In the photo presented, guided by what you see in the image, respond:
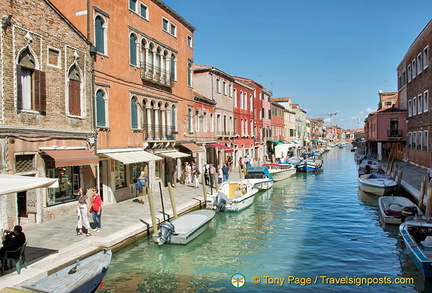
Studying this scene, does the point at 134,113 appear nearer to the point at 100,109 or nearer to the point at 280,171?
the point at 100,109

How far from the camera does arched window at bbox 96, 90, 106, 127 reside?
1562 cm

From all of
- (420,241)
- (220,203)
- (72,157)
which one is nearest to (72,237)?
(72,157)

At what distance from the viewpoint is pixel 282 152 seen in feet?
147

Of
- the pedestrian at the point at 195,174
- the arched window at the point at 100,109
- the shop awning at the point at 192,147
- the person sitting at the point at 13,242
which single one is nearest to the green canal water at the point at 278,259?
the person sitting at the point at 13,242

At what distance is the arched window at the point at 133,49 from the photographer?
Result: 17859 mm

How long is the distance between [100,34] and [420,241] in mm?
14628

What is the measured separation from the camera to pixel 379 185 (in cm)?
2194

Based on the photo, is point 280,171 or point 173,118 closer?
point 173,118

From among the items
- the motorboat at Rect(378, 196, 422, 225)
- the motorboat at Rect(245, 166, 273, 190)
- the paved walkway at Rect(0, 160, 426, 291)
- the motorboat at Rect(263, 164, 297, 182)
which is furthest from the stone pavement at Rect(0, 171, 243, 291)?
the motorboat at Rect(263, 164, 297, 182)

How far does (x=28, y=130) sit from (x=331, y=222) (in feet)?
41.3

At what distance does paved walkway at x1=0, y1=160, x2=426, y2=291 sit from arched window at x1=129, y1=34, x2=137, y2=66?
23.0ft

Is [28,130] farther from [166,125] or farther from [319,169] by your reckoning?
[319,169]

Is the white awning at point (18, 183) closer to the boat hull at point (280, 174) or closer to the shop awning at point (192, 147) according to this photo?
the shop awning at point (192, 147)

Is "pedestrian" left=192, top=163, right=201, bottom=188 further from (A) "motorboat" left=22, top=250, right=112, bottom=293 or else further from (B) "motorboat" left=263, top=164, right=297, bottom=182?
(A) "motorboat" left=22, top=250, right=112, bottom=293
